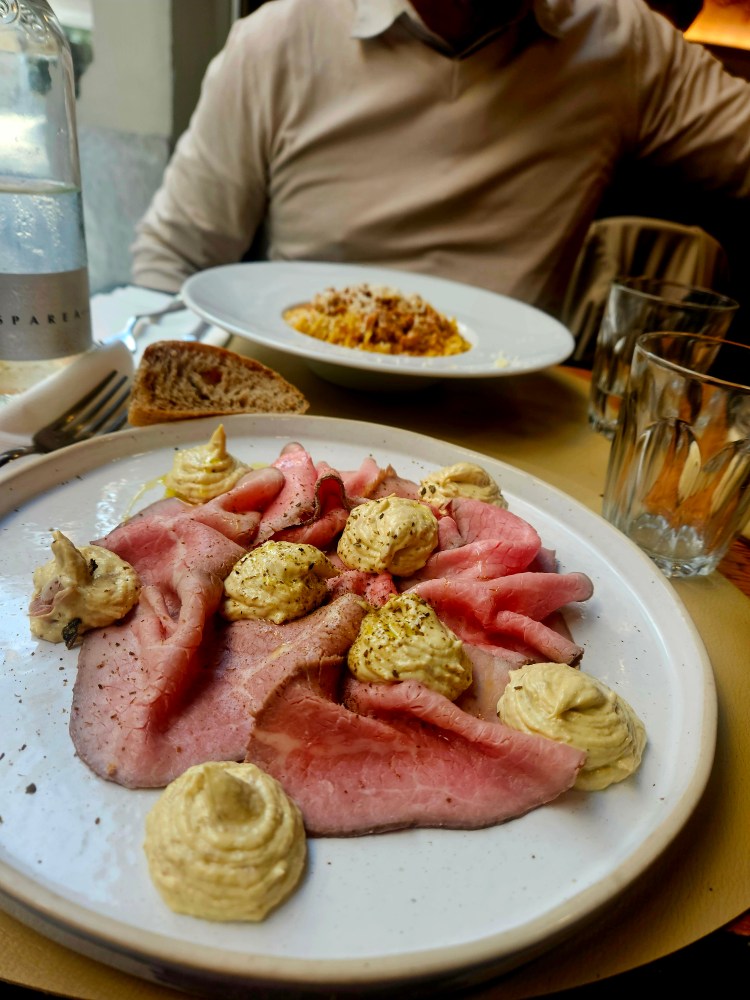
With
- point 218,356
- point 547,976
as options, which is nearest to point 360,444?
point 218,356

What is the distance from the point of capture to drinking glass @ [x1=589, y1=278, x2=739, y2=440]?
6.19ft

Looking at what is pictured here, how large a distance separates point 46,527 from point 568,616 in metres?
0.97

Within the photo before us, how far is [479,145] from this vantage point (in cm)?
293

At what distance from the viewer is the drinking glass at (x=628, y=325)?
1.89 meters

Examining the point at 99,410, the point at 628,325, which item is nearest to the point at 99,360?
the point at 99,410

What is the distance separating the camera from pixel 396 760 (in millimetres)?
878

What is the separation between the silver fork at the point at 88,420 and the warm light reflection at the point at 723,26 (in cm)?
450

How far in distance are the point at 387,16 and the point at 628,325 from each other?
1832mm

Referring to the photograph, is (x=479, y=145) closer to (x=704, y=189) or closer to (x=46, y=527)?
→ (x=704, y=189)

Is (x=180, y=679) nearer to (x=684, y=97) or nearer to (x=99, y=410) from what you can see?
(x=99, y=410)

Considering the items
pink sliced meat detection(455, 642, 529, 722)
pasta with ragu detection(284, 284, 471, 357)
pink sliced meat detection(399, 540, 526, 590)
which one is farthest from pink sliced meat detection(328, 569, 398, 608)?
pasta with ragu detection(284, 284, 471, 357)

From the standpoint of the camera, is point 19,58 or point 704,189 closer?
point 19,58

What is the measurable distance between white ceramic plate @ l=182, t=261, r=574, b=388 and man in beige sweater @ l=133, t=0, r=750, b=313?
565mm

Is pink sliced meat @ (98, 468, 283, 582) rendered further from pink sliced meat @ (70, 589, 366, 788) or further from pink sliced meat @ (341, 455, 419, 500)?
pink sliced meat @ (341, 455, 419, 500)
